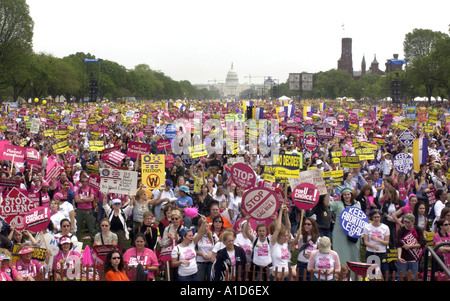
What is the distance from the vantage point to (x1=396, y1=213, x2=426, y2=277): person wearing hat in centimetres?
857

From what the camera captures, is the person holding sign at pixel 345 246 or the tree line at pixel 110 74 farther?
the tree line at pixel 110 74

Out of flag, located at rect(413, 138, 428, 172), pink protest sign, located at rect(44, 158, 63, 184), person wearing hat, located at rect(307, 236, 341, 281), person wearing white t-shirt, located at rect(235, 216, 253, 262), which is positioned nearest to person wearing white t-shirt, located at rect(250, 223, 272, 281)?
person wearing white t-shirt, located at rect(235, 216, 253, 262)

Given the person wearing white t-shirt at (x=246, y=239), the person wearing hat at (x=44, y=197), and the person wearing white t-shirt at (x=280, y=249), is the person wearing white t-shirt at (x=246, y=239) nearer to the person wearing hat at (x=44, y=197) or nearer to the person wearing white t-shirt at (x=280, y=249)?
the person wearing white t-shirt at (x=280, y=249)

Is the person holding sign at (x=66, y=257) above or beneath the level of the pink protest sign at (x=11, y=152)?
beneath

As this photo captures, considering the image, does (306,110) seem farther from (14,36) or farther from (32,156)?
(14,36)

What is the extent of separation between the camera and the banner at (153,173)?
1162 cm

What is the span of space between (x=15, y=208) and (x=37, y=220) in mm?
840

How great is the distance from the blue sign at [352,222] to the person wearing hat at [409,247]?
22.9 inches

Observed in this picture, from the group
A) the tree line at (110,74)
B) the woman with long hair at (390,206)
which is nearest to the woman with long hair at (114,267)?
the woman with long hair at (390,206)
